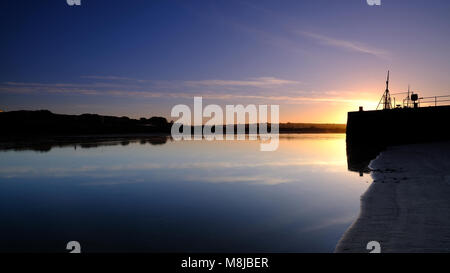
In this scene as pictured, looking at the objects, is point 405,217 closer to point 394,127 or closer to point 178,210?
point 178,210

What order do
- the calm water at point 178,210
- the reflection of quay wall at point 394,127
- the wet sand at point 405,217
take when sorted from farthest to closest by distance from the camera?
1. the reflection of quay wall at point 394,127
2. the calm water at point 178,210
3. the wet sand at point 405,217

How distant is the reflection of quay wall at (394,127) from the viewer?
3238cm

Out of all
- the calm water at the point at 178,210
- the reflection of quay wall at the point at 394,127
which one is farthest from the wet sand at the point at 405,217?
the reflection of quay wall at the point at 394,127

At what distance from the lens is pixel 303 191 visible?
50.5 feet

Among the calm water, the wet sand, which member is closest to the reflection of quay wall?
the calm water

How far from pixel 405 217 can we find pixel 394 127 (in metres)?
31.3

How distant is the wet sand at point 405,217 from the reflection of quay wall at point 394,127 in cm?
1724

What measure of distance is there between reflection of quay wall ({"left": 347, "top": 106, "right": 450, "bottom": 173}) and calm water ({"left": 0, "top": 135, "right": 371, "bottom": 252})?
15.9 m

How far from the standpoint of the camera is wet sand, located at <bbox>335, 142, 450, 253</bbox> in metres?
6.57

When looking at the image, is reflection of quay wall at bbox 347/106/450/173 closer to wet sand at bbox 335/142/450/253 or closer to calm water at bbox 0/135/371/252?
calm water at bbox 0/135/371/252

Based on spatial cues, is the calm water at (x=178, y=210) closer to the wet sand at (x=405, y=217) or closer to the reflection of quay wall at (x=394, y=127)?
the wet sand at (x=405, y=217)

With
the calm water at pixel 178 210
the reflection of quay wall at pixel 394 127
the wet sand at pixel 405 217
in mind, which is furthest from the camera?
the reflection of quay wall at pixel 394 127

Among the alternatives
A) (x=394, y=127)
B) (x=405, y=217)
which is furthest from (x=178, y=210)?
(x=394, y=127)

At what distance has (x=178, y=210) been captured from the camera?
39.0 feet
